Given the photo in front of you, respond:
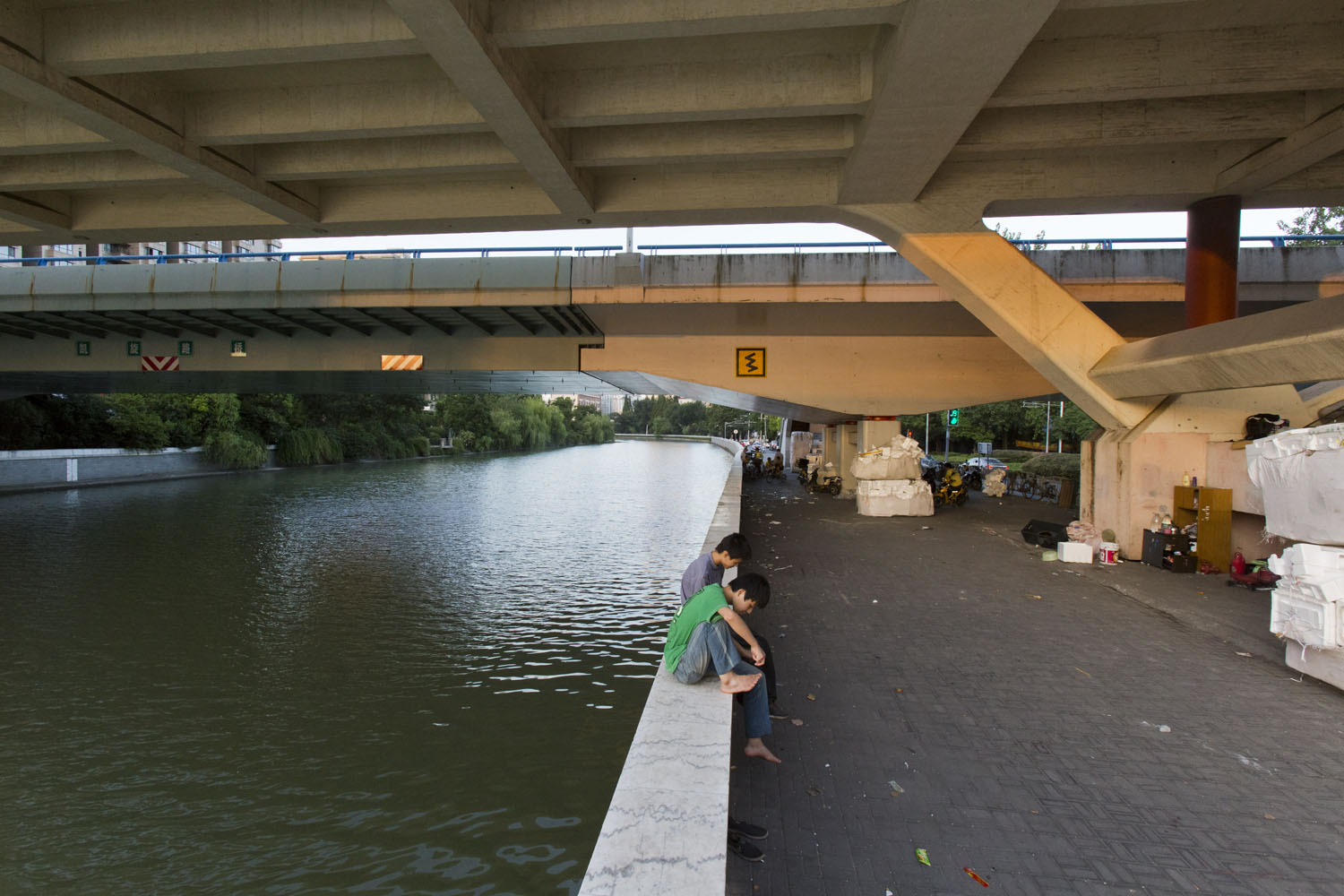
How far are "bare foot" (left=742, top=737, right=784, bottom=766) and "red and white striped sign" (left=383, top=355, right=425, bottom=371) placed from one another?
15393 mm

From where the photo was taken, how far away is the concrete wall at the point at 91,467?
25609 mm

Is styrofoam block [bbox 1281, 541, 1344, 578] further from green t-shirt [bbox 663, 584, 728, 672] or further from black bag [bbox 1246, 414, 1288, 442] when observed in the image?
black bag [bbox 1246, 414, 1288, 442]

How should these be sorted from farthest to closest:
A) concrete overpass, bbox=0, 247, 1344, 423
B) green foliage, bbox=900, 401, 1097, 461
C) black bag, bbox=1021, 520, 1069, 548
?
green foliage, bbox=900, 401, 1097, 461 → concrete overpass, bbox=0, 247, 1344, 423 → black bag, bbox=1021, 520, 1069, 548

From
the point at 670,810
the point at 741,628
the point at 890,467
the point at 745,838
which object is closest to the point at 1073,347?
the point at 890,467

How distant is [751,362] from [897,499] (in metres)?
4.78

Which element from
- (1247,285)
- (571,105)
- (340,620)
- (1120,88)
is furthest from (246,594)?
(1247,285)

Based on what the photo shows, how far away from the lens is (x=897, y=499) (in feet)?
54.0

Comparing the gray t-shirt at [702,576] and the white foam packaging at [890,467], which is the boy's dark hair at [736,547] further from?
the white foam packaging at [890,467]

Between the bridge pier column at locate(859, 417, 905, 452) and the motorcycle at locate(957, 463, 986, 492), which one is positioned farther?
the motorcycle at locate(957, 463, 986, 492)

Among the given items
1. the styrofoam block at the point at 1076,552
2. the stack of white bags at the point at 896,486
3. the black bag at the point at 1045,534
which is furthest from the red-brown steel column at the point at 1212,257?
the stack of white bags at the point at 896,486

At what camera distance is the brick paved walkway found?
134 inches

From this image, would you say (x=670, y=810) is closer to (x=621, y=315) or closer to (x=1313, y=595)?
(x=1313, y=595)

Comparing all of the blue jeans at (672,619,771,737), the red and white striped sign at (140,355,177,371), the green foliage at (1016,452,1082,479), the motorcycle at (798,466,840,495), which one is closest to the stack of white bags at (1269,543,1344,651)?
the blue jeans at (672,619,771,737)

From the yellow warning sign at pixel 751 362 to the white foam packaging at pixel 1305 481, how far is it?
1096 cm
